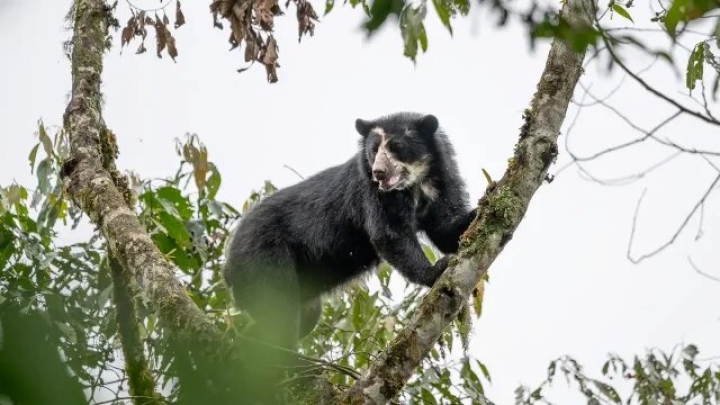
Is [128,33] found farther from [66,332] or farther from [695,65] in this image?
[66,332]

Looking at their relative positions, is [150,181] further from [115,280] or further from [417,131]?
[417,131]

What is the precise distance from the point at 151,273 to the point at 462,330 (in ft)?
5.24

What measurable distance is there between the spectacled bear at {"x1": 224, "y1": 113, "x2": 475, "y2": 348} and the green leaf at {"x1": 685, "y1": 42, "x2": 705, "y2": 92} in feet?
6.60

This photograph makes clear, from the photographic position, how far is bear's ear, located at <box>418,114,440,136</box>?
22.4 ft

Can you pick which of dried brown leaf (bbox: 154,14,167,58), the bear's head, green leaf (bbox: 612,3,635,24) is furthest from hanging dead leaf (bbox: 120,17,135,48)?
green leaf (bbox: 612,3,635,24)

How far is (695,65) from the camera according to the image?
13.0ft

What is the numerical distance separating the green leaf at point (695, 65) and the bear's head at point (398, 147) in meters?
2.58

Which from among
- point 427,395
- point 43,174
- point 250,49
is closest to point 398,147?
point 250,49

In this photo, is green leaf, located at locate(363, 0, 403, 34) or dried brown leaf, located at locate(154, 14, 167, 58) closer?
green leaf, located at locate(363, 0, 403, 34)

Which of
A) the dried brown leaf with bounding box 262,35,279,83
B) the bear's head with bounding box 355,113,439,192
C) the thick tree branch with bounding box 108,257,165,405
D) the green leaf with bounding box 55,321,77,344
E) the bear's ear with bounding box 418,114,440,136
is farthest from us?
the bear's ear with bounding box 418,114,440,136

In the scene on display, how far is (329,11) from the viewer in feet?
11.7

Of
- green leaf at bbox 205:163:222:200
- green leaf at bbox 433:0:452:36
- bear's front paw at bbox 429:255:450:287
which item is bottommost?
green leaf at bbox 433:0:452:36

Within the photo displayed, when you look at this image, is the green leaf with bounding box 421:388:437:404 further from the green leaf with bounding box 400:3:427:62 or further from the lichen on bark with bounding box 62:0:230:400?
the green leaf with bounding box 400:3:427:62

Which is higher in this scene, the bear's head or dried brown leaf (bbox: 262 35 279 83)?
the bear's head
